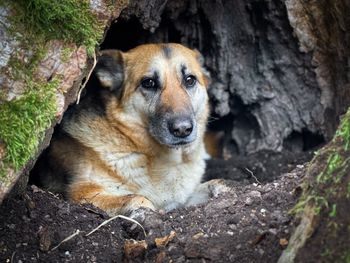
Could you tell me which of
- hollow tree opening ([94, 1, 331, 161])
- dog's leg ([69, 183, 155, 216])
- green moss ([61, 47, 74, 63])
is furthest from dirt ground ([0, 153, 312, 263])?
hollow tree opening ([94, 1, 331, 161])

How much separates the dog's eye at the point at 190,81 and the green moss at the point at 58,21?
1382mm

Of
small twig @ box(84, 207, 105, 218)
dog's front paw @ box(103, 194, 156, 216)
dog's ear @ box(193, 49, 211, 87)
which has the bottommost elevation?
small twig @ box(84, 207, 105, 218)

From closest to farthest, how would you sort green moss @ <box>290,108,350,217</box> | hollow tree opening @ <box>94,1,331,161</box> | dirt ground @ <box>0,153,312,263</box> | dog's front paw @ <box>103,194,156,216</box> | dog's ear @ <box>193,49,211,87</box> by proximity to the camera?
green moss @ <box>290,108,350,217</box>, dirt ground @ <box>0,153,312,263</box>, dog's front paw @ <box>103,194,156,216</box>, dog's ear @ <box>193,49,211,87</box>, hollow tree opening @ <box>94,1,331,161</box>

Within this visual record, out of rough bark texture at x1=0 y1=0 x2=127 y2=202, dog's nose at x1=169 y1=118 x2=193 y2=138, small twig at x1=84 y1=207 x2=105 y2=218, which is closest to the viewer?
rough bark texture at x1=0 y1=0 x2=127 y2=202

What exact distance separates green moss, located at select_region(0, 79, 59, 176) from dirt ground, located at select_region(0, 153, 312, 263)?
20.4 inches

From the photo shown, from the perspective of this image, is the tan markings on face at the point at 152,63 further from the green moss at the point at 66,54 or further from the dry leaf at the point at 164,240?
the dry leaf at the point at 164,240

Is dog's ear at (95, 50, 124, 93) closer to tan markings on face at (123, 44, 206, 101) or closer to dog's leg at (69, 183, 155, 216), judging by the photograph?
tan markings on face at (123, 44, 206, 101)

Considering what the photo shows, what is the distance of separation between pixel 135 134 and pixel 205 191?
0.90 meters

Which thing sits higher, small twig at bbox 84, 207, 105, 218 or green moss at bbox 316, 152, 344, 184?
green moss at bbox 316, 152, 344, 184

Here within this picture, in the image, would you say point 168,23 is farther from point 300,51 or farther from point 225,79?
point 300,51

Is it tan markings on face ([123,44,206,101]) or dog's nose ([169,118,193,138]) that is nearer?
dog's nose ([169,118,193,138])

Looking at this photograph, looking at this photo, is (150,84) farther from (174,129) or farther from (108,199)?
(108,199)

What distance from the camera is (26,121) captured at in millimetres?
3684

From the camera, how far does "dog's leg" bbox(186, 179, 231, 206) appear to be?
18.0ft
